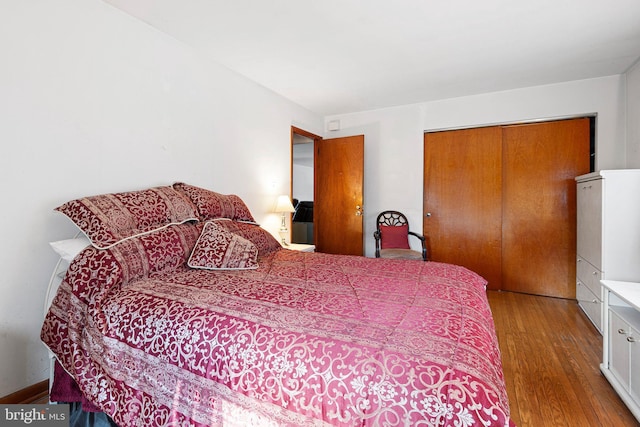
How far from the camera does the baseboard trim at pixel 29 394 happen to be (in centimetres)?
166

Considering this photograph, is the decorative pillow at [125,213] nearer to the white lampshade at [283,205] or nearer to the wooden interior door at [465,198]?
the white lampshade at [283,205]


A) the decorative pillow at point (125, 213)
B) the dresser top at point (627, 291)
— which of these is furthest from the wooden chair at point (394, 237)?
the decorative pillow at point (125, 213)

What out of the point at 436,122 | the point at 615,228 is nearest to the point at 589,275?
the point at 615,228

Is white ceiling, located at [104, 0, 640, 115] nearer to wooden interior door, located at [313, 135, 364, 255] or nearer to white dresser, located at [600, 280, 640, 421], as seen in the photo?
wooden interior door, located at [313, 135, 364, 255]

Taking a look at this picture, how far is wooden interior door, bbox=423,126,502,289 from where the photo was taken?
381 centimetres

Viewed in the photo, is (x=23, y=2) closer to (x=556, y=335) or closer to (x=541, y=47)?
(x=541, y=47)

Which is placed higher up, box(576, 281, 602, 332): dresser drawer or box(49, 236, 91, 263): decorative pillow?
box(49, 236, 91, 263): decorative pillow

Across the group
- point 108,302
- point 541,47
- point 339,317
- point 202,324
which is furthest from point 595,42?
point 108,302

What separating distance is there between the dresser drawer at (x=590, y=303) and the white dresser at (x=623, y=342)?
0.86 metres

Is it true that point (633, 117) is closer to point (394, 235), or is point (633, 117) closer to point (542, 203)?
point (542, 203)

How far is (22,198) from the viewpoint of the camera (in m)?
1.69

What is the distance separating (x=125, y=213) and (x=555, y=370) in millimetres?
2903

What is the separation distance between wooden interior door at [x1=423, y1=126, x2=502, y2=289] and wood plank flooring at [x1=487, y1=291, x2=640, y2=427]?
2.91ft

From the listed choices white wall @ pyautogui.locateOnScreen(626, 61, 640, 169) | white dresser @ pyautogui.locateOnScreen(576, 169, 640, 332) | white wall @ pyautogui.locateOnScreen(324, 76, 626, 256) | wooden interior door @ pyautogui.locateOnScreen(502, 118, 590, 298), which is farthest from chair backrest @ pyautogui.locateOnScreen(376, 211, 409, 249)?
white wall @ pyautogui.locateOnScreen(626, 61, 640, 169)
